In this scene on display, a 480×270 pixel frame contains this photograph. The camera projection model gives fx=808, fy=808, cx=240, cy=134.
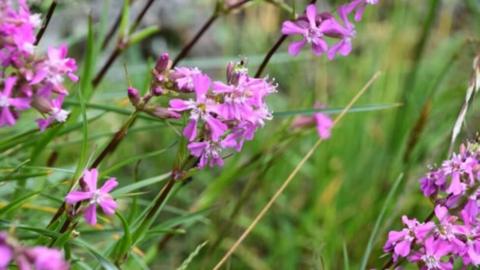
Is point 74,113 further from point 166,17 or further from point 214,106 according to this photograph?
point 166,17

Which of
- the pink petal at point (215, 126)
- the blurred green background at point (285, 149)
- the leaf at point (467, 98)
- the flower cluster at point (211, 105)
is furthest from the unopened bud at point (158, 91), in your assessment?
the leaf at point (467, 98)

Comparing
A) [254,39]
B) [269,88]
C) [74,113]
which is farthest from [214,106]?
[254,39]

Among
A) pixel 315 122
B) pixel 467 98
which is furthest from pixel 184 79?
pixel 315 122

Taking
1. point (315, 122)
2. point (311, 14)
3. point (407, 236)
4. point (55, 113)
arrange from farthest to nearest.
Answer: point (315, 122) < point (311, 14) < point (407, 236) < point (55, 113)

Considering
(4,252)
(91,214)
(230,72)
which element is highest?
(230,72)

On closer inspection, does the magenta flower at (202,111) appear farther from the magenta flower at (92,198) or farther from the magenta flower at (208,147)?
the magenta flower at (92,198)

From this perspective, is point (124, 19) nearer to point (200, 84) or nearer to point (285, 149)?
point (285, 149)
